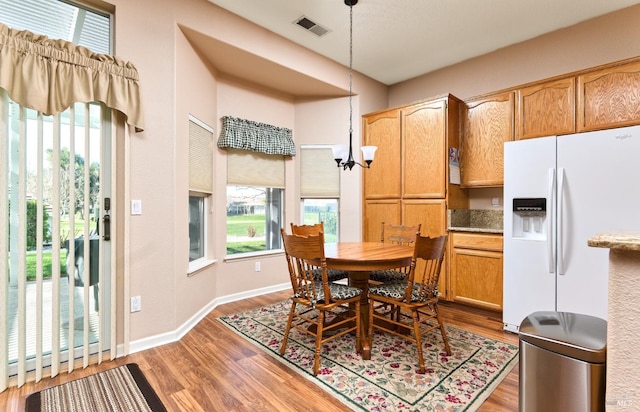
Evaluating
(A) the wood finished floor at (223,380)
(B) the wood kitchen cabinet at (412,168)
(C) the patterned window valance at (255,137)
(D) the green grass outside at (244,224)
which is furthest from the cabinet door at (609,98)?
(D) the green grass outside at (244,224)

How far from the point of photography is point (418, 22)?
3227 mm

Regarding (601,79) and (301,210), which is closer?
(601,79)

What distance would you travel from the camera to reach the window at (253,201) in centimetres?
390

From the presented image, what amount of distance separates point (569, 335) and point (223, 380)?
1.96 metres

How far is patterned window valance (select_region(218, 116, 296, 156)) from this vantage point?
12.1ft

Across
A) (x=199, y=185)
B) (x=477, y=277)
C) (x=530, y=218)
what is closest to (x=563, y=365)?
(x=530, y=218)

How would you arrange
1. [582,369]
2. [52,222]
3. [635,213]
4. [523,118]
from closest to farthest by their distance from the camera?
1. [582,369]
2. [52,222]
3. [635,213]
4. [523,118]

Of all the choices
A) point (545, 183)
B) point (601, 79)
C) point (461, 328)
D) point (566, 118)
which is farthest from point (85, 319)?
point (601, 79)

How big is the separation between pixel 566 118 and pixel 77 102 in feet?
13.7

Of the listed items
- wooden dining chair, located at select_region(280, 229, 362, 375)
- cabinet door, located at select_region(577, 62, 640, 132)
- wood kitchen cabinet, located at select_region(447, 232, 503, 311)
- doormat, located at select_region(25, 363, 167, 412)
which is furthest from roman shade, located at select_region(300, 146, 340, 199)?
doormat, located at select_region(25, 363, 167, 412)

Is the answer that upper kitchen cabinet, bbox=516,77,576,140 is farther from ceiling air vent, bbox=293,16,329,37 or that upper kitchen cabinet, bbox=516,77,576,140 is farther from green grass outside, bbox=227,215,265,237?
green grass outside, bbox=227,215,265,237

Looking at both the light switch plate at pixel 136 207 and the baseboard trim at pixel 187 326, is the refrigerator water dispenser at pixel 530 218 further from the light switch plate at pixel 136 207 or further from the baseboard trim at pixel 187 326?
the light switch plate at pixel 136 207

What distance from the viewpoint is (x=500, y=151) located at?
345 cm

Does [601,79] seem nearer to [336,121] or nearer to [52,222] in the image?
[336,121]
